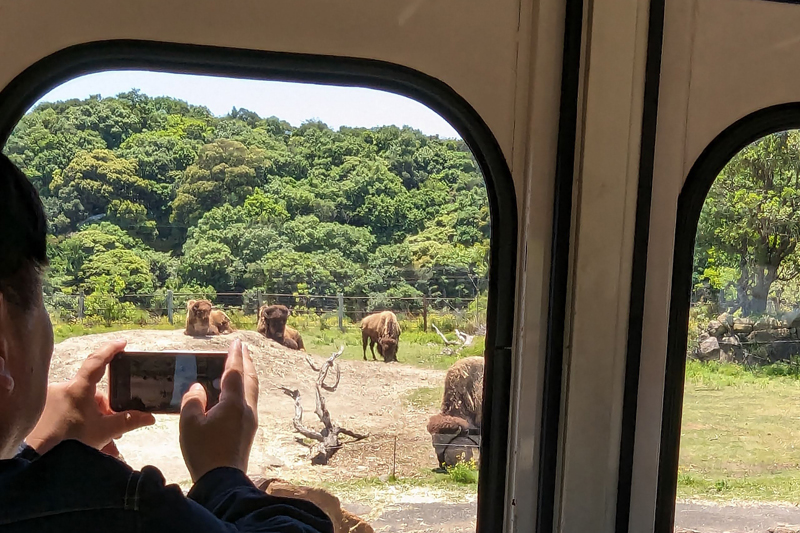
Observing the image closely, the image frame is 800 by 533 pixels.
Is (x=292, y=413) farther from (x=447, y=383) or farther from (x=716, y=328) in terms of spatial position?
(x=716, y=328)

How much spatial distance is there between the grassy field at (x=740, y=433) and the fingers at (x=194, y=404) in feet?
3.21

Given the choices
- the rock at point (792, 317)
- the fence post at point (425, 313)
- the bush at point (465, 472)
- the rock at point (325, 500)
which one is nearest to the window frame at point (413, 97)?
the bush at point (465, 472)

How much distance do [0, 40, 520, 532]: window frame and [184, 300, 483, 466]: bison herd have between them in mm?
31

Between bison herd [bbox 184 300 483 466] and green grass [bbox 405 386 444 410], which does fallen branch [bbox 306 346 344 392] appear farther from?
green grass [bbox 405 386 444 410]

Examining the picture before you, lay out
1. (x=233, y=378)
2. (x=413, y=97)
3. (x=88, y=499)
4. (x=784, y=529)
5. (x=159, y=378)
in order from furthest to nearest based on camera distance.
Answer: (x=784, y=529), (x=413, y=97), (x=159, y=378), (x=233, y=378), (x=88, y=499)

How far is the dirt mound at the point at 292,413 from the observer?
121 cm

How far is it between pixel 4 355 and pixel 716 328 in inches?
50.8

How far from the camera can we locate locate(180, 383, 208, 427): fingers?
35.6 inches

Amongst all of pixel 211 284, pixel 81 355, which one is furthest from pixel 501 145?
pixel 81 355

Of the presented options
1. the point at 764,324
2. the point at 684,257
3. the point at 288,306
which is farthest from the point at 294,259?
the point at 764,324

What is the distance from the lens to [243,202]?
1.22 meters

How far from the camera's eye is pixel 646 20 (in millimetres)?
1188

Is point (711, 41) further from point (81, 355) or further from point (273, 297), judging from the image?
point (81, 355)

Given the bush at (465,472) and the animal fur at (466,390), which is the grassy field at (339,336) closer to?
the animal fur at (466,390)
